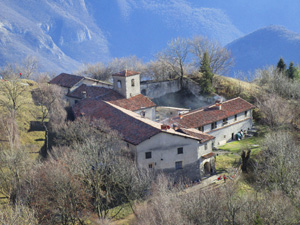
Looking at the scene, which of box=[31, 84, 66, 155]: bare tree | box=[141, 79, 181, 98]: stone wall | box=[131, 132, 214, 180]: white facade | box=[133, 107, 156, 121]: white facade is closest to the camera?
box=[131, 132, 214, 180]: white facade

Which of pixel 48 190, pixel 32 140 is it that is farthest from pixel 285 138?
pixel 32 140

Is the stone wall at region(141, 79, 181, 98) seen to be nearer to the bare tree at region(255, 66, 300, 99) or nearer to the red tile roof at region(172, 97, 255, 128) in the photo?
the red tile roof at region(172, 97, 255, 128)

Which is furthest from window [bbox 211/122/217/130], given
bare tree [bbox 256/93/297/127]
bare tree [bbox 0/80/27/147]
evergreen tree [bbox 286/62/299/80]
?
bare tree [bbox 0/80/27/147]

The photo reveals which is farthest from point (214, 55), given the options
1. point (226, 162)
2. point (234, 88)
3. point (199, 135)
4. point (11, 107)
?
point (11, 107)

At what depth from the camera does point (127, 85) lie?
58.6 meters

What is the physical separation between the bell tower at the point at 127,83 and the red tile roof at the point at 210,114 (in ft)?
A: 32.2

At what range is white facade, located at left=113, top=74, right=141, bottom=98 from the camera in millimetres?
58531

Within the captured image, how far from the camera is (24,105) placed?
191 feet

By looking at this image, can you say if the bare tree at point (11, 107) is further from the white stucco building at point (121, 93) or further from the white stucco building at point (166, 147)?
the white stucco building at point (166, 147)

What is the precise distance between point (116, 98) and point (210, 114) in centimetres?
1553

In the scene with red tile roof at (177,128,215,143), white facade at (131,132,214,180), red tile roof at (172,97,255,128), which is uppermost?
red tile roof at (172,97,255,128)

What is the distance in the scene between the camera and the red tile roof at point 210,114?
174ft

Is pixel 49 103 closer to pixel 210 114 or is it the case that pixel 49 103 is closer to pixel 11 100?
pixel 11 100

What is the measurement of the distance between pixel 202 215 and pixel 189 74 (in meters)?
56.8
